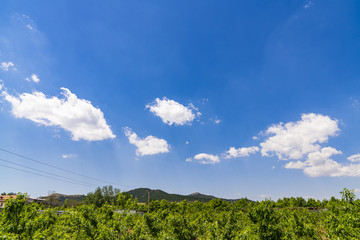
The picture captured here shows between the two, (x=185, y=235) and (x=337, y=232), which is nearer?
(x=337, y=232)

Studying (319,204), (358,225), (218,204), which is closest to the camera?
(358,225)

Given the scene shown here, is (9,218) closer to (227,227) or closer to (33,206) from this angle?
(33,206)

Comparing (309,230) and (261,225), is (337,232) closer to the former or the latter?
(261,225)

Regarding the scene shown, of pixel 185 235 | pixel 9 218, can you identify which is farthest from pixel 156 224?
pixel 9 218

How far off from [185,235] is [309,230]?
51.4ft

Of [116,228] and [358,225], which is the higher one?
[358,225]

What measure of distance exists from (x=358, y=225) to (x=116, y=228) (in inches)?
973

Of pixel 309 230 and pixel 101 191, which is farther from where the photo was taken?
pixel 101 191

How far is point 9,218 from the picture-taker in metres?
15.8

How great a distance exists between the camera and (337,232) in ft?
50.1

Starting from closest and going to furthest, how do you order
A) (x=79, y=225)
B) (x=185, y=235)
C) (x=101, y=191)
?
(x=79, y=225) < (x=185, y=235) < (x=101, y=191)

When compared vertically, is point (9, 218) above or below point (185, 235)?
above

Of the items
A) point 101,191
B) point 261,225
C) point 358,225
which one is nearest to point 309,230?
point 358,225

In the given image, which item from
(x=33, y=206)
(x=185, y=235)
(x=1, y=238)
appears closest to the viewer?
(x=1, y=238)
